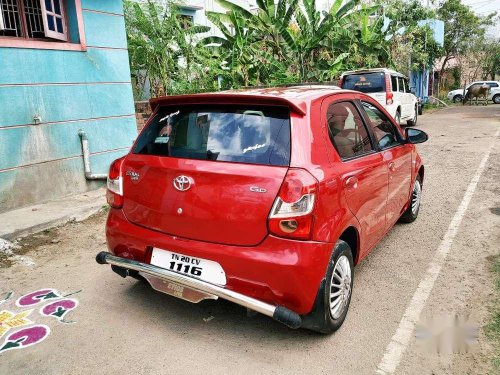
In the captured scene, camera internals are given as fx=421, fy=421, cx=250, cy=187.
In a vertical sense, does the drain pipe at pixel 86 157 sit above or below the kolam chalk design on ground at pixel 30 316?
above

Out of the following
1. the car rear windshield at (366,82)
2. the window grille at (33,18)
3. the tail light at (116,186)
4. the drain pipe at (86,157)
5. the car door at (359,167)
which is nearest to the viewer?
the car door at (359,167)

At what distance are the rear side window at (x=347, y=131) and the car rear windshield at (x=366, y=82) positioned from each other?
31.8ft

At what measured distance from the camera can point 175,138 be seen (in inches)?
120

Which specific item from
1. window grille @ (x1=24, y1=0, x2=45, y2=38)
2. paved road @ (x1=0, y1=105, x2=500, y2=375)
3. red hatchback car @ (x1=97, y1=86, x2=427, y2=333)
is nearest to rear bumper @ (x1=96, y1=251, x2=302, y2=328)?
red hatchback car @ (x1=97, y1=86, x2=427, y2=333)

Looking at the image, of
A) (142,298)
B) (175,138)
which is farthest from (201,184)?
(142,298)

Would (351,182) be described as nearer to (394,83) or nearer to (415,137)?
(415,137)

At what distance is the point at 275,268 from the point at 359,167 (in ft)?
3.82

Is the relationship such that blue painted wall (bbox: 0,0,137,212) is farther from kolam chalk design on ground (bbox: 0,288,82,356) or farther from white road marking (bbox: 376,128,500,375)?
white road marking (bbox: 376,128,500,375)

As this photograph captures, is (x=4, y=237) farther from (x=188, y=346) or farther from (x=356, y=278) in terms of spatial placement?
(x=356, y=278)

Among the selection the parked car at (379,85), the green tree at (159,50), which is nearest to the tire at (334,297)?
the green tree at (159,50)

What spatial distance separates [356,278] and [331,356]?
1200mm

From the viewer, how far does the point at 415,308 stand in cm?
327

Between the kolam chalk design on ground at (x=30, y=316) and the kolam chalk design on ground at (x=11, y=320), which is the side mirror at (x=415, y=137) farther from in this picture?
the kolam chalk design on ground at (x=11, y=320)

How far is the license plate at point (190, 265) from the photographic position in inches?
105
